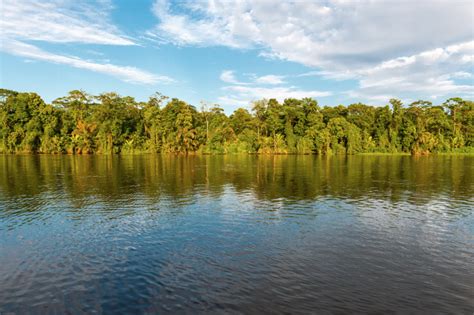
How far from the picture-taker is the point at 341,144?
116m

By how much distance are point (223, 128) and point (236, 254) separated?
113921 mm

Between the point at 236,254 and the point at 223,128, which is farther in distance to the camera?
the point at 223,128

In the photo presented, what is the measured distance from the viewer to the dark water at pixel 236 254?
11.1 meters

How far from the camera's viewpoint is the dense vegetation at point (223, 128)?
113m

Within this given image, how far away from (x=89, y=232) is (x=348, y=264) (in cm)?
1565

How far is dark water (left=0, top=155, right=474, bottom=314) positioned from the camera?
436 inches

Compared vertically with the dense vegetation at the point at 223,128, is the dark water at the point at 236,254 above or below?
below

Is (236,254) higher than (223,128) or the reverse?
the reverse

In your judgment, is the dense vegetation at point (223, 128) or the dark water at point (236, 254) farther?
the dense vegetation at point (223, 128)

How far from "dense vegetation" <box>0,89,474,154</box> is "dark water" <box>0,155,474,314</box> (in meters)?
90.3

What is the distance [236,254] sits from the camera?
1532cm

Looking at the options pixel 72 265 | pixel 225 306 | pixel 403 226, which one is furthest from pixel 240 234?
pixel 403 226

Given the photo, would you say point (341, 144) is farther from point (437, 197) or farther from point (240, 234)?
point (240, 234)

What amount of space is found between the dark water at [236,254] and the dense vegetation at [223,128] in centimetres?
9029
